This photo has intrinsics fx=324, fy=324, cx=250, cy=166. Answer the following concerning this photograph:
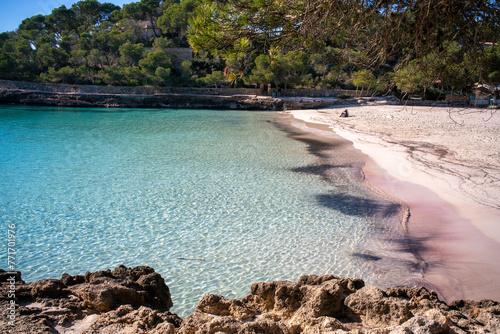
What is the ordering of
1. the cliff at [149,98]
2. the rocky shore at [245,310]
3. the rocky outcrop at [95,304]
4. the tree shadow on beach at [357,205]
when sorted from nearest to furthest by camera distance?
the rocky shore at [245,310], the rocky outcrop at [95,304], the tree shadow on beach at [357,205], the cliff at [149,98]

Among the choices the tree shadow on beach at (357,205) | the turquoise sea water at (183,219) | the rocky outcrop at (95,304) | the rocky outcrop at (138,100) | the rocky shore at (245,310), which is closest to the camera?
the rocky shore at (245,310)

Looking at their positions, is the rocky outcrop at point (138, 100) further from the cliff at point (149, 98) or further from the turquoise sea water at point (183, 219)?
the turquoise sea water at point (183, 219)

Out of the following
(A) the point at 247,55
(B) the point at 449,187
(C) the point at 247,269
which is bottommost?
(C) the point at 247,269

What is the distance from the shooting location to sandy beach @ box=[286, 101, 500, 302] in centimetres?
439

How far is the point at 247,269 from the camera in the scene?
4551 mm

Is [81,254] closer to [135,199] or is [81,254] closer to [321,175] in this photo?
[135,199]

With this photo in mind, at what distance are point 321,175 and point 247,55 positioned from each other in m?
5.33

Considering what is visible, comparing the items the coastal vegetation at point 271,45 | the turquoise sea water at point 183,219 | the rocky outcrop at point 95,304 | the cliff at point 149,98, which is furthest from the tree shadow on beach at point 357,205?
the cliff at point 149,98

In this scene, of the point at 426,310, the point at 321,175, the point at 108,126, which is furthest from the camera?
the point at 108,126

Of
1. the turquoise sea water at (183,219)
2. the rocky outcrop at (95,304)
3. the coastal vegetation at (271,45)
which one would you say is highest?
the coastal vegetation at (271,45)

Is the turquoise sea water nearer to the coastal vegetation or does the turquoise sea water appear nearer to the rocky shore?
the rocky shore

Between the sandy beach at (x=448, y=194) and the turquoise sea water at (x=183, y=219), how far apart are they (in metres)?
0.95

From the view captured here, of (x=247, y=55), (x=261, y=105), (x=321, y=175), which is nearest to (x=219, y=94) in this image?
(x=261, y=105)

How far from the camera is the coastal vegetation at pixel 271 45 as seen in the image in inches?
150
